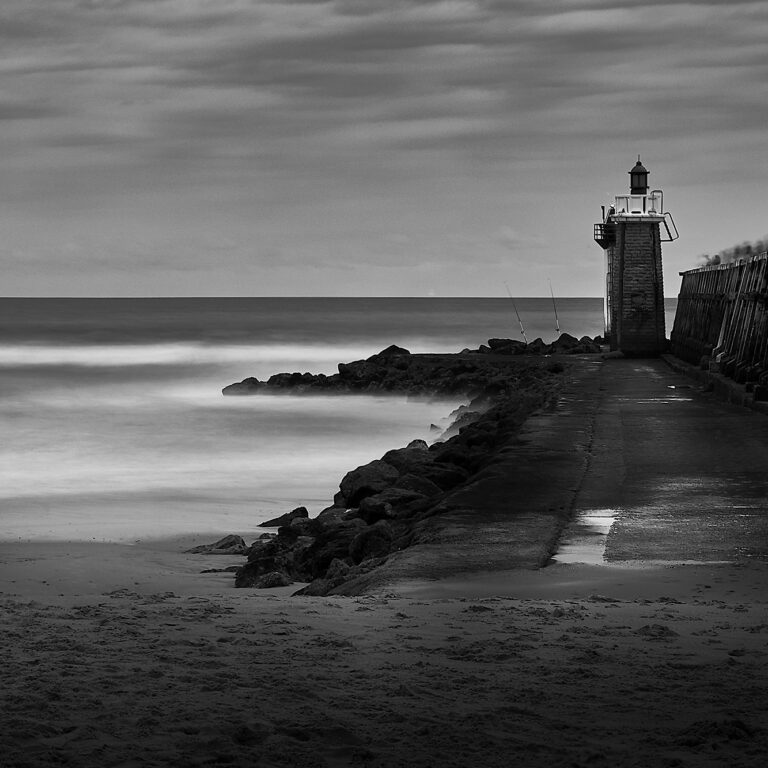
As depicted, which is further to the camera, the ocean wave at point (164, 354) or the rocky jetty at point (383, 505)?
the ocean wave at point (164, 354)

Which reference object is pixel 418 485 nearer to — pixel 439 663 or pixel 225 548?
pixel 225 548

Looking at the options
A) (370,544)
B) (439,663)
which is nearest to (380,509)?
(370,544)

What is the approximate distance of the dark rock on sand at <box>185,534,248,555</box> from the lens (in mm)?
10030

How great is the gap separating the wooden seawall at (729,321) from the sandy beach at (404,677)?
1128cm

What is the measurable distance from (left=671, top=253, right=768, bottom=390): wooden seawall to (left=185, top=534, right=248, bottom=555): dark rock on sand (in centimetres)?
835

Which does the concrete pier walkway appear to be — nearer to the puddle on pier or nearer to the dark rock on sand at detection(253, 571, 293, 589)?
the puddle on pier

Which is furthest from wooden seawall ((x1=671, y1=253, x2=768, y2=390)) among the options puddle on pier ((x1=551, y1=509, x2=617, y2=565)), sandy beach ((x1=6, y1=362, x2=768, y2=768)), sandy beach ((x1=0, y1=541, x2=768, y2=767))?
sandy beach ((x1=0, y1=541, x2=768, y2=767))

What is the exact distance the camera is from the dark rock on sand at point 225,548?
32.9 ft

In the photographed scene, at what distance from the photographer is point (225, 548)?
10102mm

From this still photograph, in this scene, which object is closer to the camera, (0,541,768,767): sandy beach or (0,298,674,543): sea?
(0,541,768,767): sandy beach

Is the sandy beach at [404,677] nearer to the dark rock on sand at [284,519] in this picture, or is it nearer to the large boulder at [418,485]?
the large boulder at [418,485]

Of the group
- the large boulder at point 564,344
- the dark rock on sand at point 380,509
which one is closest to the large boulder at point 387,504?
the dark rock on sand at point 380,509

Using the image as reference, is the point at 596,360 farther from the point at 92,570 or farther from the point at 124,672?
the point at 124,672

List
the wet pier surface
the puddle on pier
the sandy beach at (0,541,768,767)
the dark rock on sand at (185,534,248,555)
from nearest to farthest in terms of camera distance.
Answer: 1. the sandy beach at (0,541,768,767)
2. the puddle on pier
3. the wet pier surface
4. the dark rock on sand at (185,534,248,555)
